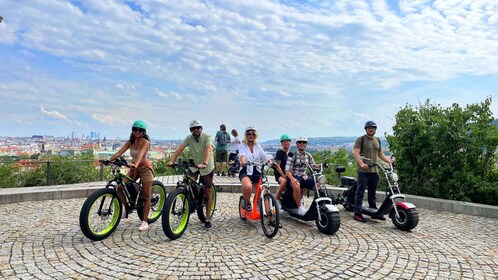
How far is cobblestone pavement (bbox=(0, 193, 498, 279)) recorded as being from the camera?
13.4 ft

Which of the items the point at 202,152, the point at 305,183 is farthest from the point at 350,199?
the point at 202,152

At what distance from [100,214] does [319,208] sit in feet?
11.5

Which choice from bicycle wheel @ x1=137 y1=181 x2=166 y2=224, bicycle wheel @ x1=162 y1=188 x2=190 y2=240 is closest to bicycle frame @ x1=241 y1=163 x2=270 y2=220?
bicycle wheel @ x1=162 y1=188 x2=190 y2=240

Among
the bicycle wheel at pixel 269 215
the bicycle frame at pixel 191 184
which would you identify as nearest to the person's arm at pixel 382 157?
the bicycle wheel at pixel 269 215

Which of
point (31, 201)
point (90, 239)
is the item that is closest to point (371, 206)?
point (90, 239)

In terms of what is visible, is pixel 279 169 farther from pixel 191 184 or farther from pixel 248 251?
pixel 248 251

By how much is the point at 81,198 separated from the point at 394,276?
809 cm

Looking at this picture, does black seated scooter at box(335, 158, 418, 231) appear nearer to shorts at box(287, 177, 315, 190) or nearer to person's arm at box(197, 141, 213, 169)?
shorts at box(287, 177, 315, 190)

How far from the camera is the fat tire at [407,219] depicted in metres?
6.03

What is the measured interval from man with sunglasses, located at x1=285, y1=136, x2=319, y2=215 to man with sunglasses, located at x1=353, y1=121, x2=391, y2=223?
1042 mm

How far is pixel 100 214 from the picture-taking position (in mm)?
5234

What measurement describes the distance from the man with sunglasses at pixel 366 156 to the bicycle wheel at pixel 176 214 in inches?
135

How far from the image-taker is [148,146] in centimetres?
577

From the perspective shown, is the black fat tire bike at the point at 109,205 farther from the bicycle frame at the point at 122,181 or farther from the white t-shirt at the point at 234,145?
the white t-shirt at the point at 234,145
